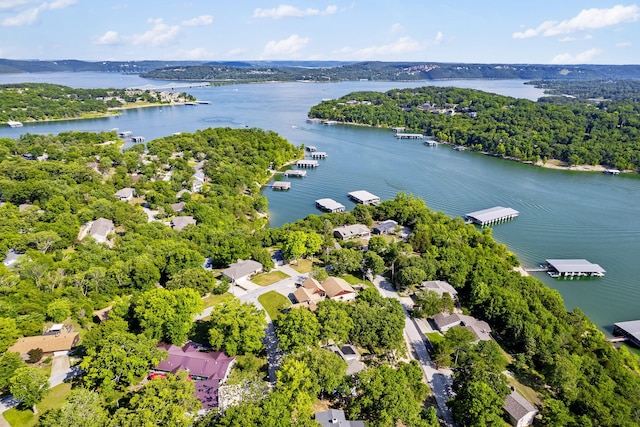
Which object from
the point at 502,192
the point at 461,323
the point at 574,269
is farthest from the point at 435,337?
the point at 502,192

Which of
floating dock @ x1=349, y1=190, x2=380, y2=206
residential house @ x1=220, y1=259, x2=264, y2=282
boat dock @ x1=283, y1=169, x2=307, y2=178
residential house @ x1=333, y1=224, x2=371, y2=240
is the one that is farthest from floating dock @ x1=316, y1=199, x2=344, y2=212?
residential house @ x1=220, y1=259, x2=264, y2=282

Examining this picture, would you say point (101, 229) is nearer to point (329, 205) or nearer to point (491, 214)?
point (329, 205)

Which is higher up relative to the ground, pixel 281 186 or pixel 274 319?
pixel 281 186

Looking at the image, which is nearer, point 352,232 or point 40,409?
point 40,409

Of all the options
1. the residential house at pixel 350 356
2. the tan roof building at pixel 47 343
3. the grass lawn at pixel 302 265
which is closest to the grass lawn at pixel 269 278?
the grass lawn at pixel 302 265

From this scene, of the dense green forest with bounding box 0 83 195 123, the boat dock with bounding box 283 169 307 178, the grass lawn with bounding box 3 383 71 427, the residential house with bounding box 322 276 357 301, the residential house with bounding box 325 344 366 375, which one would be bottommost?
the grass lawn with bounding box 3 383 71 427

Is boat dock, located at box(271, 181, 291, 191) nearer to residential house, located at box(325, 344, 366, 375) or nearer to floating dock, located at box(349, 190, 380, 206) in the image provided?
floating dock, located at box(349, 190, 380, 206)
